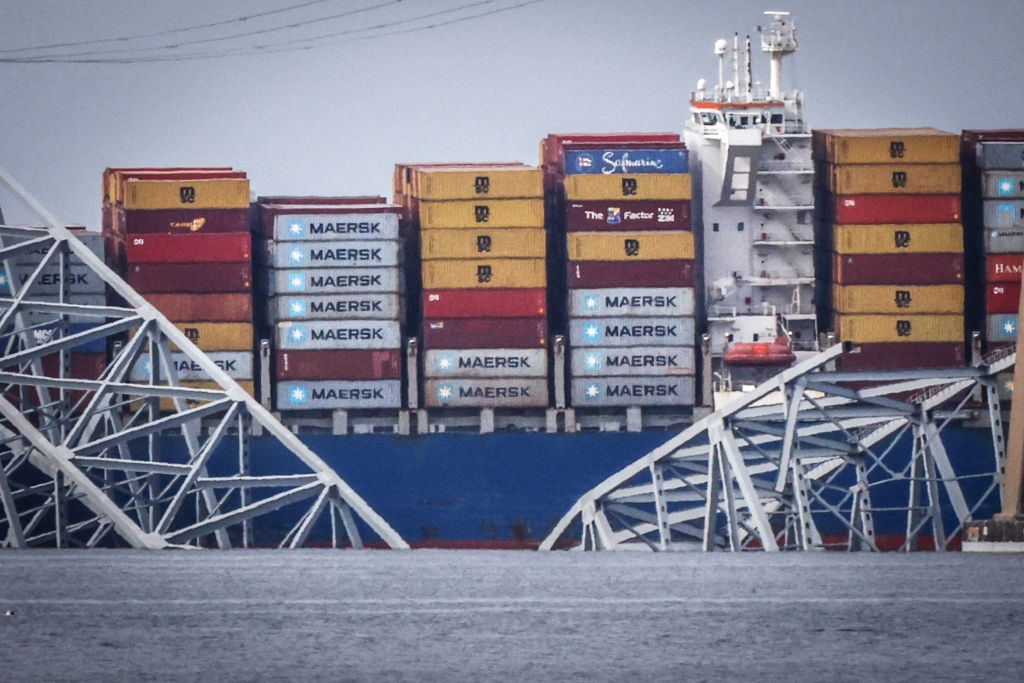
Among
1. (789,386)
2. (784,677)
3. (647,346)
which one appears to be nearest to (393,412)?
(647,346)

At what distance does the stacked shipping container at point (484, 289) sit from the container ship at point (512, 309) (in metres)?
0.07

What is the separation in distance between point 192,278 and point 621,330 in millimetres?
12729

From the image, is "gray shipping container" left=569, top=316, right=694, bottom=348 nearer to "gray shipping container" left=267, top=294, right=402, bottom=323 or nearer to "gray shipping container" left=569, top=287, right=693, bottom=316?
"gray shipping container" left=569, top=287, right=693, bottom=316

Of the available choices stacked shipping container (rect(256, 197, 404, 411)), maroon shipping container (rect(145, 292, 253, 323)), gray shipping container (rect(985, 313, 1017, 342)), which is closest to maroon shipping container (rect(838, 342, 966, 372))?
gray shipping container (rect(985, 313, 1017, 342))

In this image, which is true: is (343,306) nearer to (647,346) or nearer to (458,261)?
(458,261)

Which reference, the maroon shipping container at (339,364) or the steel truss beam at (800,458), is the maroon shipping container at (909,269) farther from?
the steel truss beam at (800,458)

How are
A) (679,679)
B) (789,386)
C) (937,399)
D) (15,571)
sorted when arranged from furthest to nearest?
1. (937,399)
2. (789,386)
3. (15,571)
4. (679,679)

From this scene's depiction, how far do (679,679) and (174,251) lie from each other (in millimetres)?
52395

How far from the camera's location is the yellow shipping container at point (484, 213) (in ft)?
195

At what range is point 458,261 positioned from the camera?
59.2 metres

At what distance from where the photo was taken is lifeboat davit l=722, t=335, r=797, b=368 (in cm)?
5984

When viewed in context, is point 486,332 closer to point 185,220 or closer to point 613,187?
point 613,187

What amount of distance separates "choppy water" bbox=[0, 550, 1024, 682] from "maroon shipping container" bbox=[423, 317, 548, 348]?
40913 millimetres

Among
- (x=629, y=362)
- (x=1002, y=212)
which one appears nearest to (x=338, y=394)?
(x=629, y=362)
